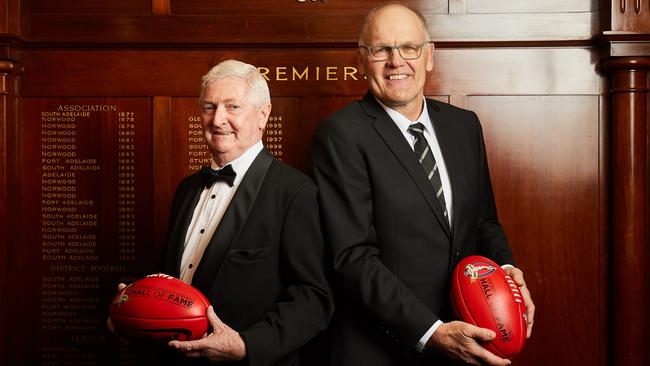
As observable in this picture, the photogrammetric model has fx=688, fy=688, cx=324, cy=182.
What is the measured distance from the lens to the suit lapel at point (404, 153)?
2.07m

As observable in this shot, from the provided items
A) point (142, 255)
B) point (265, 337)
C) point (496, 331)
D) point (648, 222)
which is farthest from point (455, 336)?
point (142, 255)

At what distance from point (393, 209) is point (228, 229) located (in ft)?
1.63

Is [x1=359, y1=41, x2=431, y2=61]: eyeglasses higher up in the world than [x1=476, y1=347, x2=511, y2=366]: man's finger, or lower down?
higher up

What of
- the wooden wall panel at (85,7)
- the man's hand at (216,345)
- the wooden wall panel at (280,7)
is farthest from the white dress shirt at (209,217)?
the wooden wall panel at (85,7)

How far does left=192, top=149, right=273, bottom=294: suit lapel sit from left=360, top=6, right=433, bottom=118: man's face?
1.56ft

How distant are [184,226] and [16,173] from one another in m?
1.37

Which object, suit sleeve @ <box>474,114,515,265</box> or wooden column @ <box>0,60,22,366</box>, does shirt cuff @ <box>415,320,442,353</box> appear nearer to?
suit sleeve @ <box>474,114,515,265</box>

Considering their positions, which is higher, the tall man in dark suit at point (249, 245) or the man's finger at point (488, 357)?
the tall man in dark suit at point (249, 245)

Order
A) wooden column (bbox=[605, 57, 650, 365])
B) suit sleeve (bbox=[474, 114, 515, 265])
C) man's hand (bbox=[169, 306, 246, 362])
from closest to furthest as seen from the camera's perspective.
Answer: man's hand (bbox=[169, 306, 246, 362]) < suit sleeve (bbox=[474, 114, 515, 265]) < wooden column (bbox=[605, 57, 650, 365])

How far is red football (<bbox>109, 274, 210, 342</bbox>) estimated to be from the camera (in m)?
1.82

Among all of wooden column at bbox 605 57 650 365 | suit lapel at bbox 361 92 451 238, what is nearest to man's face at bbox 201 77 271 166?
suit lapel at bbox 361 92 451 238

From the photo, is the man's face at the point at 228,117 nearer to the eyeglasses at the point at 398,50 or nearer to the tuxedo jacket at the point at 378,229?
the tuxedo jacket at the point at 378,229

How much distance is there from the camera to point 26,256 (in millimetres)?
3094

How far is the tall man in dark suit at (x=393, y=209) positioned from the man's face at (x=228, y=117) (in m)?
0.25
